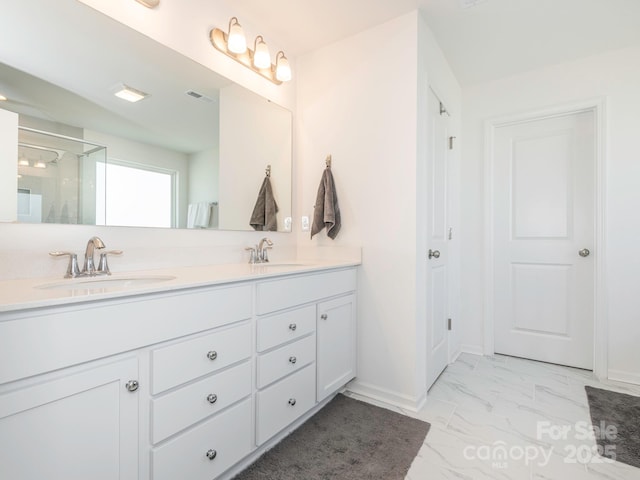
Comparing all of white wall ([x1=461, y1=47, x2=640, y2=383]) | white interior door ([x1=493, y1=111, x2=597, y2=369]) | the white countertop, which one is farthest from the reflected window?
white wall ([x1=461, y1=47, x2=640, y2=383])

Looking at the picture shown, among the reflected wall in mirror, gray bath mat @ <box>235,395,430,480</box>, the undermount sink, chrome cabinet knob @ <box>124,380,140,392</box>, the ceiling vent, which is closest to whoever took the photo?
chrome cabinet knob @ <box>124,380,140,392</box>

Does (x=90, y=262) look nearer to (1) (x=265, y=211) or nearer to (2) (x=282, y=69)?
(1) (x=265, y=211)

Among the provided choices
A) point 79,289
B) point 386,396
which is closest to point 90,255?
point 79,289

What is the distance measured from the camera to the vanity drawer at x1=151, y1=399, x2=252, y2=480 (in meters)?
1.07

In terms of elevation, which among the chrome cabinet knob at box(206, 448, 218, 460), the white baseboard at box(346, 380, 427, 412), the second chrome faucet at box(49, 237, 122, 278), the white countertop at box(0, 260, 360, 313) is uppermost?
the second chrome faucet at box(49, 237, 122, 278)

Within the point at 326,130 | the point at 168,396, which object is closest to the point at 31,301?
the point at 168,396

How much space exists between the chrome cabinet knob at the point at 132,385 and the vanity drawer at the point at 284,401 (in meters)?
0.54

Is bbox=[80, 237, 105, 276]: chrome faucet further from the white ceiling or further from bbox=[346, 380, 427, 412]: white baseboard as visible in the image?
bbox=[346, 380, 427, 412]: white baseboard

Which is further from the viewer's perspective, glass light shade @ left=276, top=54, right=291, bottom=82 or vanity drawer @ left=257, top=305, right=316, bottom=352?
glass light shade @ left=276, top=54, right=291, bottom=82

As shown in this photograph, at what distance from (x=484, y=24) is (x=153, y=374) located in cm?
257

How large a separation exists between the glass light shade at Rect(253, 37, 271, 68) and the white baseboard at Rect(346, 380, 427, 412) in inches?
82.0

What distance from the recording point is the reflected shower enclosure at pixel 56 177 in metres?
1.21

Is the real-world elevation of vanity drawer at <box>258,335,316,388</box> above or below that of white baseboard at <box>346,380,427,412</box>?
above

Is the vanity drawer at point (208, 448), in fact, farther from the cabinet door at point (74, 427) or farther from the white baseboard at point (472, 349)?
the white baseboard at point (472, 349)
